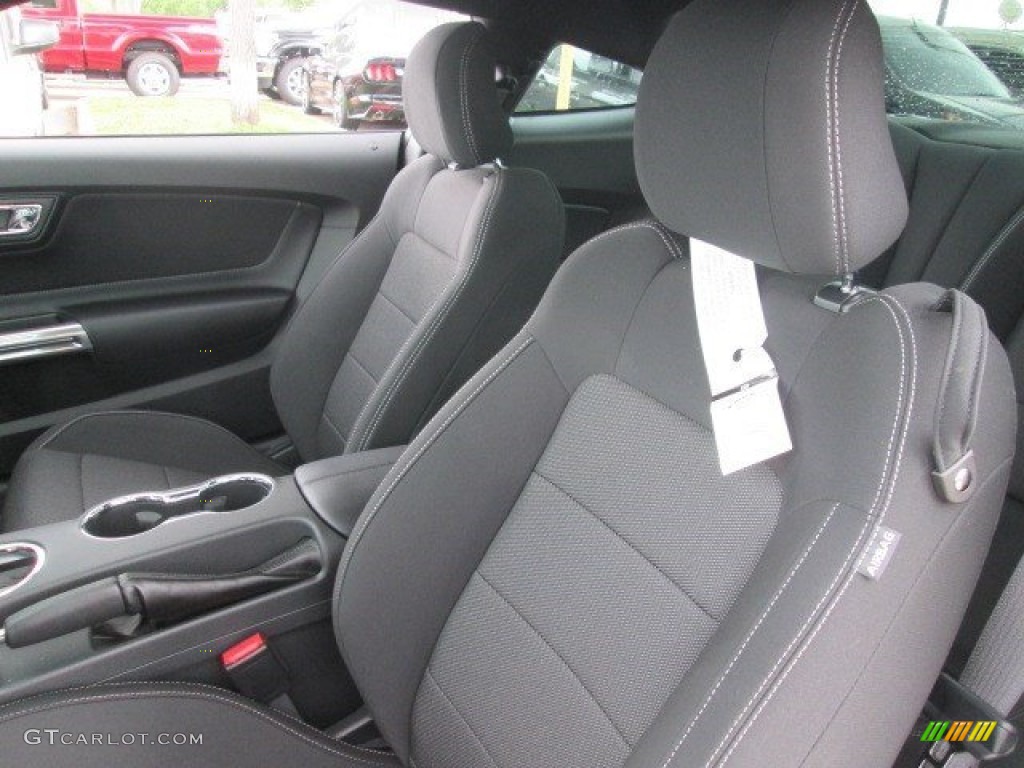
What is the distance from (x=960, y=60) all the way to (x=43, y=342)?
6.14 ft

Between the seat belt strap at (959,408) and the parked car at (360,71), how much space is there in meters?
1.77

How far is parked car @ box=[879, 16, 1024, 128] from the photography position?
5.54 ft

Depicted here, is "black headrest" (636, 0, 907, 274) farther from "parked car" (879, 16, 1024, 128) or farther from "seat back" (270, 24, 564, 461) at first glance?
"parked car" (879, 16, 1024, 128)

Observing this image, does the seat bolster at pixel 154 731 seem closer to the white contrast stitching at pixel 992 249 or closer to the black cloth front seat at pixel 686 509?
the black cloth front seat at pixel 686 509

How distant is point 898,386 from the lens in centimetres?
78

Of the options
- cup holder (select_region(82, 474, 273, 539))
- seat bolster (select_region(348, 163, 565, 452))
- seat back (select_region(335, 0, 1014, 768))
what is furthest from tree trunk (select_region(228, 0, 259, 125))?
seat back (select_region(335, 0, 1014, 768))

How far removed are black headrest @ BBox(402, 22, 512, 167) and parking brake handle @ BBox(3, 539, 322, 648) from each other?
0.84 m

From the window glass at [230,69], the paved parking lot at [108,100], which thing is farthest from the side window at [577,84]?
the paved parking lot at [108,100]

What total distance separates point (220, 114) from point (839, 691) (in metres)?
2.05

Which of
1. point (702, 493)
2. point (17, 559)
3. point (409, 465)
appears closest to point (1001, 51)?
point (702, 493)

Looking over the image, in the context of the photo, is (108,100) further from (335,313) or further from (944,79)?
(944,79)

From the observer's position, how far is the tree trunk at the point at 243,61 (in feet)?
7.76

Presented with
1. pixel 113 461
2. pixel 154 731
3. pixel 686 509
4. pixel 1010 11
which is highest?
pixel 1010 11

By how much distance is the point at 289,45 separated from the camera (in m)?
2.68
